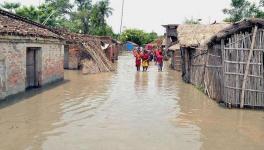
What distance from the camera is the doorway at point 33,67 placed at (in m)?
15.4

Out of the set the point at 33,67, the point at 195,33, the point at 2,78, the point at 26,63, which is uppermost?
the point at 195,33

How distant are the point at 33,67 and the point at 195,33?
984 cm

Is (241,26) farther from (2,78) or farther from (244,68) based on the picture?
(2,78)

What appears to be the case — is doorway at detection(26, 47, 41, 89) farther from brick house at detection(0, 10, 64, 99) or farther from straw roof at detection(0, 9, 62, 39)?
straw roof at detection(0, 9, 62, 39)

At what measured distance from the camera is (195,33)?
2091 cm

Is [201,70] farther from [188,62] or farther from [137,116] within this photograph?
[137,116]

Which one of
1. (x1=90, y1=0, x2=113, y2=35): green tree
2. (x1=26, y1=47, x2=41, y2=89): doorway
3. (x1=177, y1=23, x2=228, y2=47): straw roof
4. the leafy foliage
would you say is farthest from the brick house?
the leafy foliage

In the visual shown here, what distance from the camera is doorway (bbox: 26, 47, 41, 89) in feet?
50.6

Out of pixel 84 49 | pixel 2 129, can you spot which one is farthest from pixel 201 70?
pixel 84 49

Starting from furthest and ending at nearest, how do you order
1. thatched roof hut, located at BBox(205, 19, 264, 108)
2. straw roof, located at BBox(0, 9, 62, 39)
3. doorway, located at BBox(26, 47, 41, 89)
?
doorway, located at BBox(26, 47, 41, 89), straw roof, located at BBox(0, 9, 62, 39), thatched roof hut, located at BBox(205, 19, 264, 108)

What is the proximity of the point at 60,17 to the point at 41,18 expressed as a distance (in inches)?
760

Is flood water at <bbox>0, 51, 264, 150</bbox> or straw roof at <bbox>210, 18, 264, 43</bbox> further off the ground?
straw roof at <bbox>210, 18, 264, 43</bbox>

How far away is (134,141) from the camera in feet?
25.8

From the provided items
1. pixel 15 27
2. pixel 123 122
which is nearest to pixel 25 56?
pixel 15 27
